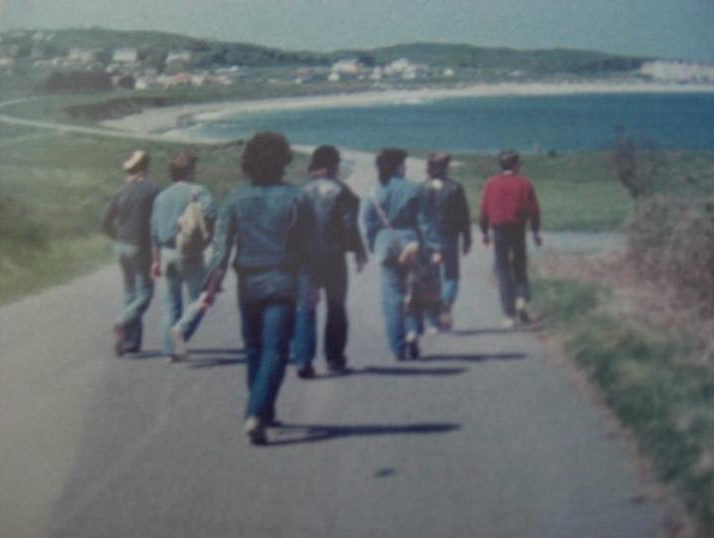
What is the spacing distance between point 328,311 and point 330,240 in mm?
235

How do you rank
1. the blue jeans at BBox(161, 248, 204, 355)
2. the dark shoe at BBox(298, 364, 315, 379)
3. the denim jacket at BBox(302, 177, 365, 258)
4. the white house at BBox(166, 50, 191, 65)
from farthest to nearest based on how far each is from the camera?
the white house at BBox(166, 50, 191, 65)
the dark shoe at BBox(298, 364, 315, 379)
the blue jeans at BBox(161, 248, 204, 355)
the denim jacket at BBox(302, 177, 365, 258)

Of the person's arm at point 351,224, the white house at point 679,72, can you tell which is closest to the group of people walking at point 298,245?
the person's arm at point 351,224

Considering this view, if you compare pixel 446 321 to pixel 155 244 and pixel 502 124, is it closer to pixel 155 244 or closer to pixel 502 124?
pixel 502 124

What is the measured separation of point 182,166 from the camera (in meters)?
3.50

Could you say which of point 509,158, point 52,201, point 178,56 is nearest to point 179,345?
point 52,201

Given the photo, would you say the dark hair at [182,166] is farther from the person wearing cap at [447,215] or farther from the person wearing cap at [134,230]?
the person wearing cap at [447,215]

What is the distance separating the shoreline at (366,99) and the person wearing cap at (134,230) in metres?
0.15

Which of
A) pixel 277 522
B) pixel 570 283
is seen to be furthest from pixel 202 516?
pixel 570 283

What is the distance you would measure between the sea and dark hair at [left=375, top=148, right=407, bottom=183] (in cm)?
3

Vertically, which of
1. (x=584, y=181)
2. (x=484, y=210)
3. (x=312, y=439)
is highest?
(x=584, y=181)

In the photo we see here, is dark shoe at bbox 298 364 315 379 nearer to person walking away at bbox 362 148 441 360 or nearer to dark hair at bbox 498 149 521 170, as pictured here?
person walking away at bbox 362 148 441 360

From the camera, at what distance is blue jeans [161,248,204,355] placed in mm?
3500

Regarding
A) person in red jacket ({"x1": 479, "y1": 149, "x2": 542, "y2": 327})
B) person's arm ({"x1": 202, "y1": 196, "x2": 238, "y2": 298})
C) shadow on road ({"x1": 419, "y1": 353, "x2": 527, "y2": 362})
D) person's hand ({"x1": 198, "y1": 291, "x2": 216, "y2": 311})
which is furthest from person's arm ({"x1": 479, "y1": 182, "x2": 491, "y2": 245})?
person's hand ({"x1": 198, "y1": 291, "x2": 216, "y2": 311})

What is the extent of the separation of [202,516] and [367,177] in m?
1.20
